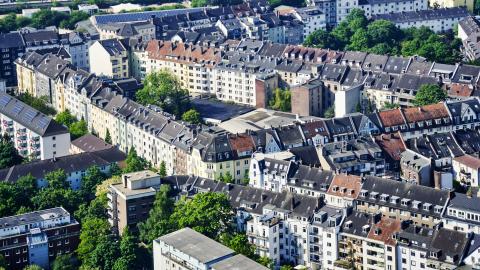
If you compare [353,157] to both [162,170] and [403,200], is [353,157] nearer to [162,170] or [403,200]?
[403,200]

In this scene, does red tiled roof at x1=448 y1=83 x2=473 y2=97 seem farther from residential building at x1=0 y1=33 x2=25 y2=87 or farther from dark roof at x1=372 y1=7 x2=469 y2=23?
residential building at x1=0 y1=33 x2=25 y2=87

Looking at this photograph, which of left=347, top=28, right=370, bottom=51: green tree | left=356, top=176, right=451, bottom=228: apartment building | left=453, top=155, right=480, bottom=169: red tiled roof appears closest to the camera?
left=356, top=176, right=451, bottom=228: apartment building

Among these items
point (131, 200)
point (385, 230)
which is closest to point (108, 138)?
point (131, 200)

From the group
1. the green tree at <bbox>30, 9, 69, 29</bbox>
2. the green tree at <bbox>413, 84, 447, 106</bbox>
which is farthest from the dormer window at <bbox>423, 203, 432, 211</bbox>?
the green tree at <bbox>30, 9, 69, 29</bbox>

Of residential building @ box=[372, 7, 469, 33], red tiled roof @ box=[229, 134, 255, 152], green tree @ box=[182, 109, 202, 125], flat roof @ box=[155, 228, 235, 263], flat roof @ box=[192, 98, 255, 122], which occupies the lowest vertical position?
flat roof @ box=[155, 228, 235, 263]

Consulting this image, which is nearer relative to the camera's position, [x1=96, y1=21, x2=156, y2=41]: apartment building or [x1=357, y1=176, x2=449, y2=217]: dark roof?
[x1=357, y1=176, x2=449, y2=217]: dark roof

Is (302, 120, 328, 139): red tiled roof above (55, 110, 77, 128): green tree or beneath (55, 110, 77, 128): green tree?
above

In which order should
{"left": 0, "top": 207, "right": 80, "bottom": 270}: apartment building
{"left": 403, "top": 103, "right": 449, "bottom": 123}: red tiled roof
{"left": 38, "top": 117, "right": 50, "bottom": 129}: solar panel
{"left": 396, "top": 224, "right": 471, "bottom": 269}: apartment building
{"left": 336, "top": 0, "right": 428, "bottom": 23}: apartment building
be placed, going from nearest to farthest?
{"left": 396, "top": 224, "right": 471, "bottom": 269}: apartment building
{"left": 0, "top": 207, "right": 80, "bottom": 270}: apartment building
{"left": 403, "top": 103, "right": 449, "bottom": 123}: red tiled roof
{"left": 38, "top": 117, "right": 50, "bottom": 129}: solar panel
{"left": 336, "top": 0, "right": 428, "bottom": 23}: apartment building
